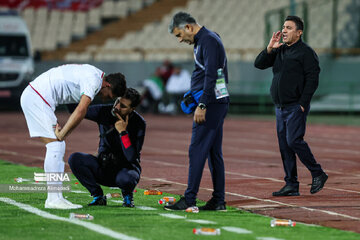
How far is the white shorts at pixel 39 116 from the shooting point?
8.40m

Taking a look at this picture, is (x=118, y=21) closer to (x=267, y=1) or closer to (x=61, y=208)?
(x=267, y=1)

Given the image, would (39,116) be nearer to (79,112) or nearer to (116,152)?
(79,112)

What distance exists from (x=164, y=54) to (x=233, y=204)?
26516 mm

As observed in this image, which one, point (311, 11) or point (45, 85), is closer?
point (45, 85)

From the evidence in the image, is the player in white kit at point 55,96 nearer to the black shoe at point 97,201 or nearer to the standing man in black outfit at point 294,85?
the black shoe at point 97,201

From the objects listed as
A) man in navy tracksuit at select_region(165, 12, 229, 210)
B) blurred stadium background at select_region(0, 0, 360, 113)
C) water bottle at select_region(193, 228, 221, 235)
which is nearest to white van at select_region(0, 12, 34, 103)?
blurred stadium background at select_region(0, 0, 360, 113)

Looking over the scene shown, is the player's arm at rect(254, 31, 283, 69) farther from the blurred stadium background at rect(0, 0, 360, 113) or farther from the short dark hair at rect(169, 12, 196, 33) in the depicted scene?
the blurred stadium background at rect(0, 0, 360, 113)

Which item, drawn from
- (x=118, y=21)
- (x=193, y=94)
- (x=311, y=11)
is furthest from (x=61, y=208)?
(x=118, y=21)

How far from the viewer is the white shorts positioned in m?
8.40

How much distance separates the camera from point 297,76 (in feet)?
32.7

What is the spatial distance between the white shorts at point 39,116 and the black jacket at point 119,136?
0.36m

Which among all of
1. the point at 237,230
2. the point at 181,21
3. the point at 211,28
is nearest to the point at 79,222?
the point at 237,230

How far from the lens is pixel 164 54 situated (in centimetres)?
3556

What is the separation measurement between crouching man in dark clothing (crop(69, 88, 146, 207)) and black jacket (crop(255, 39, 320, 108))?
203 cm
